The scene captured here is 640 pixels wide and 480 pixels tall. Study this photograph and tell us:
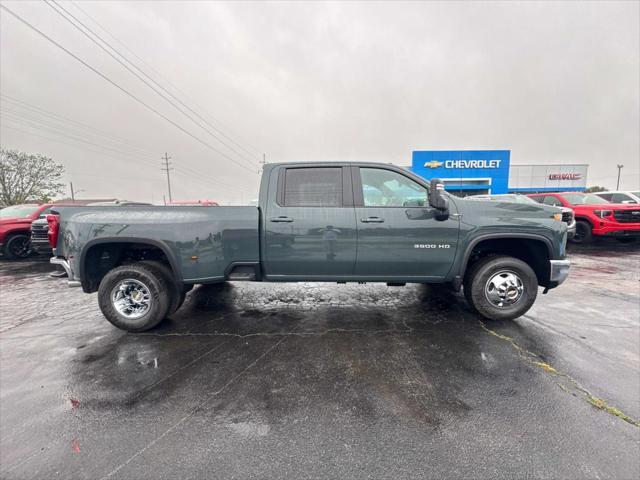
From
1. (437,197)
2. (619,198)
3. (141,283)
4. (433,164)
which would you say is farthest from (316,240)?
(433,164)

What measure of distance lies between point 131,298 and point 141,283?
0.30m

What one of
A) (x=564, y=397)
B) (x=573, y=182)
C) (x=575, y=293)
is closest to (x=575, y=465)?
(x=564, y=397)

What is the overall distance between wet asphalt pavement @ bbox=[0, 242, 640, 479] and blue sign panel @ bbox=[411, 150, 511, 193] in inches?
1073

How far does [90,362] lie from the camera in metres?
3.01

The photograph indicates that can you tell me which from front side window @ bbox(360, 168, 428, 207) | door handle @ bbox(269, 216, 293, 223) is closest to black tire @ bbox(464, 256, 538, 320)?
front side window @ bbox(360, 168, 428, 207)

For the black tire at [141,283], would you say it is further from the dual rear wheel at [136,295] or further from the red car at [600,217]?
the red car at [600,217]

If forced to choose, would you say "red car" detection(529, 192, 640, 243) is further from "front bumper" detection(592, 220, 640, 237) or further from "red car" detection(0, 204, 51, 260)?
"red car" detection(0, 204, 51, 260)

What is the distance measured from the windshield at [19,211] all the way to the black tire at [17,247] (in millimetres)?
645

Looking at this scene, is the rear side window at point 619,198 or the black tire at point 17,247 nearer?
the black tire at point 17,247

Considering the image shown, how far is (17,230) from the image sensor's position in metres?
8.59

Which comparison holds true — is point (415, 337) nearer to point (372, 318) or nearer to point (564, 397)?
point (372, 318)

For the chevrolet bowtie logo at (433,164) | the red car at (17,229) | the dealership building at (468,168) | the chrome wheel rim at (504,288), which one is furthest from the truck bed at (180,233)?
the chevrolet bowtie logo at (433,164)

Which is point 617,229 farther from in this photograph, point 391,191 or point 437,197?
point 391,191

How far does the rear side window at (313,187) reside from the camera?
12.1ft
